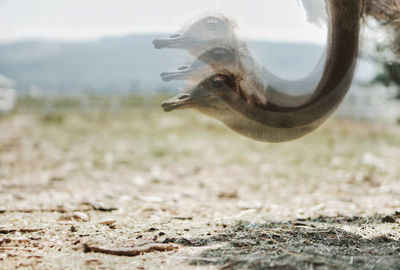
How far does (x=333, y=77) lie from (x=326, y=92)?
0.11m

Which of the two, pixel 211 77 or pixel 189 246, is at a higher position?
pixel 211 77

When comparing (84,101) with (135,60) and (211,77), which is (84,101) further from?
(135,60)

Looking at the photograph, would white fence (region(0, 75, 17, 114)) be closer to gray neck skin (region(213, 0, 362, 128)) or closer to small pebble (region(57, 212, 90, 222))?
small pebble (region(57, 212, 90, 222))

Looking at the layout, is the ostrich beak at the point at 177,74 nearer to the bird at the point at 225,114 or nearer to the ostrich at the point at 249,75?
the ostrich at the point at 249,75

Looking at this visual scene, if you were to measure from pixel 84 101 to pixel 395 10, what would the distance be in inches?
700

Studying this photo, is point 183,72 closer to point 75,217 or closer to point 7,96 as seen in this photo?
point 75,217

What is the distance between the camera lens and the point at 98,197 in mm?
4973

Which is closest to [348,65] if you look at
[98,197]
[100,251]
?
[100,251]

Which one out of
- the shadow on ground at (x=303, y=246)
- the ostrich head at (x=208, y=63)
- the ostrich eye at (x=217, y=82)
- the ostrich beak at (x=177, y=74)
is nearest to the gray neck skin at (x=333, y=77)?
the ostrich eye at (x=217, y=82)

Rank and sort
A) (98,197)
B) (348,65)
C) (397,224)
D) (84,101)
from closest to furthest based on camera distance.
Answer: (348,65)
(397,224)
(98,197)
(84,101)

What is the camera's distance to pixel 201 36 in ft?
9.52

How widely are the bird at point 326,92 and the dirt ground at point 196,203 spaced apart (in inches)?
29.0

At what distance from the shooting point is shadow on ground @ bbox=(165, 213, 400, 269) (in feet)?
7.75

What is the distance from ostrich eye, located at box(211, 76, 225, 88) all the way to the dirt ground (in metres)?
0.96
